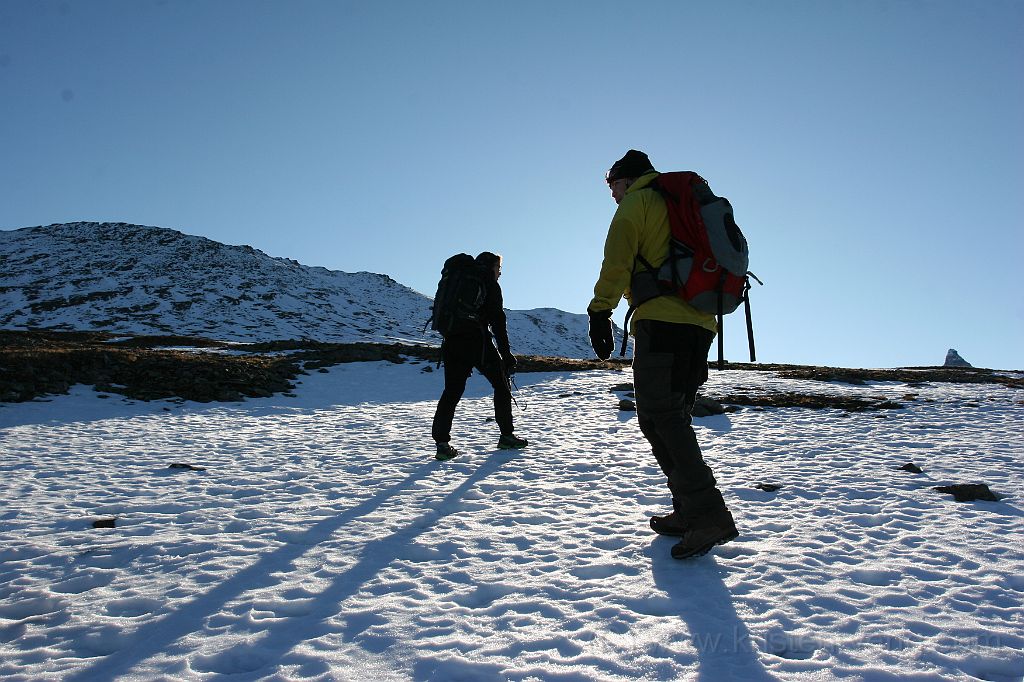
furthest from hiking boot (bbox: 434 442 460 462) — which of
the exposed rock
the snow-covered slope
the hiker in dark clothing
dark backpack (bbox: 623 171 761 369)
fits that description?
the snow-covered slope

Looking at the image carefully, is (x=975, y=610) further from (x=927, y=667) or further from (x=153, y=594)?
(x=153, y=594)

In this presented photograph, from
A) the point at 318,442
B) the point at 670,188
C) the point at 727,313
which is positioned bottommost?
the point at 318,442

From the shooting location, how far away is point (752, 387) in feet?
54.2

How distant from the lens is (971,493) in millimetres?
5422

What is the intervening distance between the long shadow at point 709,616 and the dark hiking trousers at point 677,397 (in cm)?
37

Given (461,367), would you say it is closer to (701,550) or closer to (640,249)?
(640,249)

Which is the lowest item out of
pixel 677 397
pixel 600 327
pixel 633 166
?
pixel 677 397

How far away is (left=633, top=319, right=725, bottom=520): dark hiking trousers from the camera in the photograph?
3850mm

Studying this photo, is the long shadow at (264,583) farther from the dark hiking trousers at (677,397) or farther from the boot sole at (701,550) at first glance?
the dark hiking trousers at (677,397)

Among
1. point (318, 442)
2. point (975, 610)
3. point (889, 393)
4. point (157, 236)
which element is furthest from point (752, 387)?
point (157, 236)

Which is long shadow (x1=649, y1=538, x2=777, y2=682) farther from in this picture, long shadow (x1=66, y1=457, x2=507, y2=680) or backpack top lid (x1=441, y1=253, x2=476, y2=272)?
backpack top lid (x1=441, y1=253, x2=476, y2=272)

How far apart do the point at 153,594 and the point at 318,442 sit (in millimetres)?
6127

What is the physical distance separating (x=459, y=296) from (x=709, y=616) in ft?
16.4

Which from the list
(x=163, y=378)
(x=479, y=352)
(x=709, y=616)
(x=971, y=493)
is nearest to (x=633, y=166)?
(x=709, y=616)
